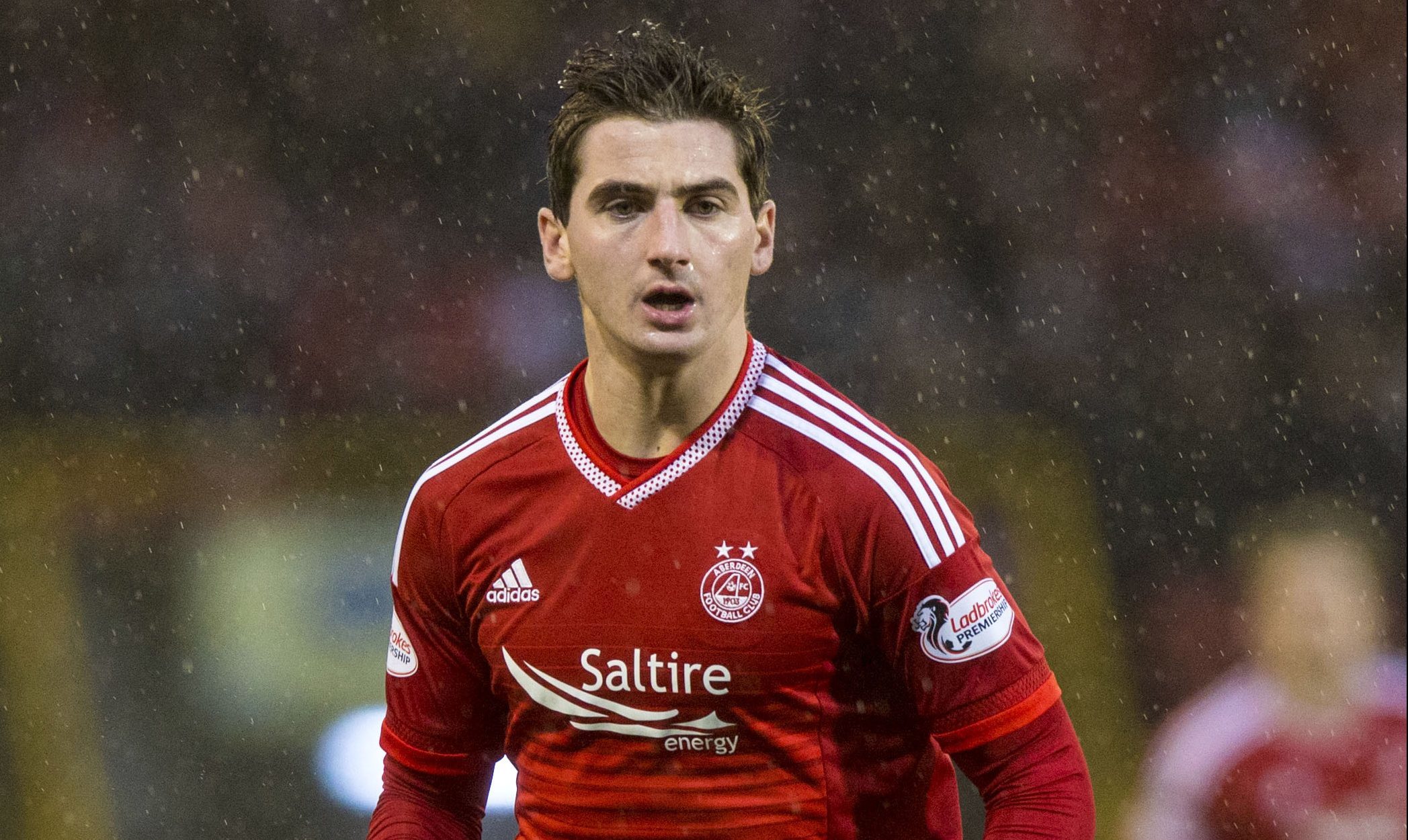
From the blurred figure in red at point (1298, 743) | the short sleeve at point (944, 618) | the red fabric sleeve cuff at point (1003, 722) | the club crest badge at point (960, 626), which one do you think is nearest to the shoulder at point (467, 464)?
the short sleeve at point (944, 618)

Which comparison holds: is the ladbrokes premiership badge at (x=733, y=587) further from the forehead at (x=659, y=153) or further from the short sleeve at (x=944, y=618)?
the forehead at (x=659, y=153)

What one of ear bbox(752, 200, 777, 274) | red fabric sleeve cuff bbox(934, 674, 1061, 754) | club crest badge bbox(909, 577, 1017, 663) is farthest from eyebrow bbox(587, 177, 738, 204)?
red fabric sleeve cuff bbox(934, 674, 1061, 754)

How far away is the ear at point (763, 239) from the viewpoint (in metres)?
2.47

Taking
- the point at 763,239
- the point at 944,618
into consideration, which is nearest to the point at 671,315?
the point at 763,239

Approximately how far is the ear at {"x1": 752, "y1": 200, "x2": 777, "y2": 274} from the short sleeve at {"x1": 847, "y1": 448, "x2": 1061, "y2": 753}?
1.48 ft

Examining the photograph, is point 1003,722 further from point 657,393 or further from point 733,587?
point 657,393

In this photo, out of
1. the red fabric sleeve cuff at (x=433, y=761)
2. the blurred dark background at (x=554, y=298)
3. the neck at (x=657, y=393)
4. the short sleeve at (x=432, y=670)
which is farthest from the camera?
the blurred dark background at (x=554, y=298)

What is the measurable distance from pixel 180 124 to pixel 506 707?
5.35 metres

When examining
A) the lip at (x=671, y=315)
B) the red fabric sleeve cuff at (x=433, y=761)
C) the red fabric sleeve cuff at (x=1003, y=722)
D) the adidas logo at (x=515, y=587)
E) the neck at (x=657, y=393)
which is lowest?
the red fabric sleeve cuff at (x=1003, y=722)

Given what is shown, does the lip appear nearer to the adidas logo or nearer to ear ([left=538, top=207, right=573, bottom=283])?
ear ([left=538, top=207, right=573, bottom=283])

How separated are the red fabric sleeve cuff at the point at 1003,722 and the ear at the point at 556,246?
0.95m

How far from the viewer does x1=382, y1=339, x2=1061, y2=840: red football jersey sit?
2.26m

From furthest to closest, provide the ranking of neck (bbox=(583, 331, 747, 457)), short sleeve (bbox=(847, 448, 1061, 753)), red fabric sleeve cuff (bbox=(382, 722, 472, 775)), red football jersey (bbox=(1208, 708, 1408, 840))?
red football jersey (bbox=(1208, 708, 1408, 840)) < red fabric sleeve cuff (bbox=(382, 722, 472, 775)) < neck (bbox=(583, 331, 747, 457)) < short sleeve (bbox=(847, 448, 1061, 753))

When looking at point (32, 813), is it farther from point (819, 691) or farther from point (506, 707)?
point (819, 691)
